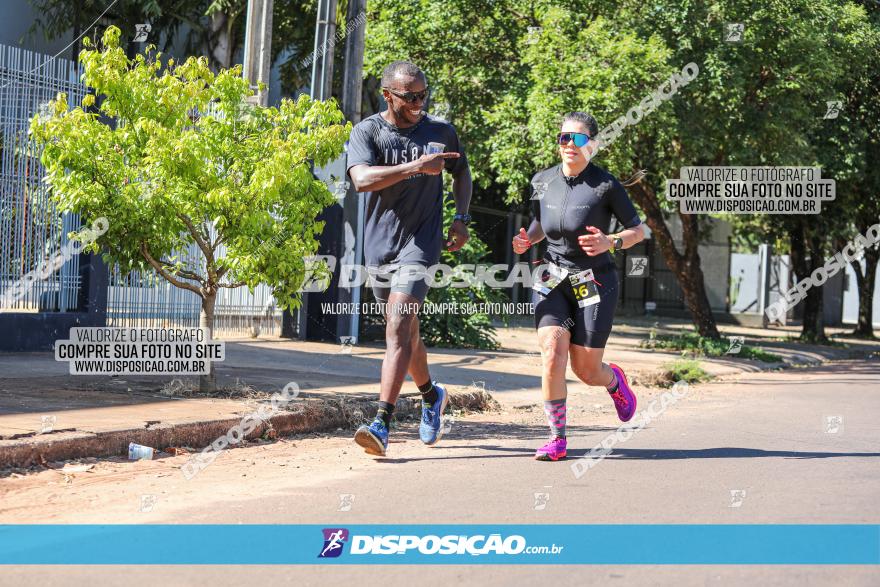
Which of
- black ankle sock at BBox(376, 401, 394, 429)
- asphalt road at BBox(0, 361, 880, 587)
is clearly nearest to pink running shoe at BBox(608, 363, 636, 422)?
asphalt road at BBox(0, 361, 880, 587)

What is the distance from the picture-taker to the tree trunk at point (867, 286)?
26516 millimetres

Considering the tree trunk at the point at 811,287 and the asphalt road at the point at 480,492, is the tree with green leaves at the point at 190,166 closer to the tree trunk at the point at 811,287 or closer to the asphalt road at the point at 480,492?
the asphalt road at the point at 480,492

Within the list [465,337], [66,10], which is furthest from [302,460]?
[66,10]

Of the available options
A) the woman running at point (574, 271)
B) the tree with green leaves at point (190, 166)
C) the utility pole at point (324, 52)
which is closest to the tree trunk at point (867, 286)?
the utility pole at point (324, 52)

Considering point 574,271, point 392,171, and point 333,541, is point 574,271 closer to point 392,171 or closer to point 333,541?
point 392,171

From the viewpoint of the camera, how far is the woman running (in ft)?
21.2

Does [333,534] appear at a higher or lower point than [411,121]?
lower

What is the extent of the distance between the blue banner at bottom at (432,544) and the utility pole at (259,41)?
9708 millimetres

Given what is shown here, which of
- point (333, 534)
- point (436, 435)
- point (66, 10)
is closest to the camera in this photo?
point (333, 534)

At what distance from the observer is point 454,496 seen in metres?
5.24
